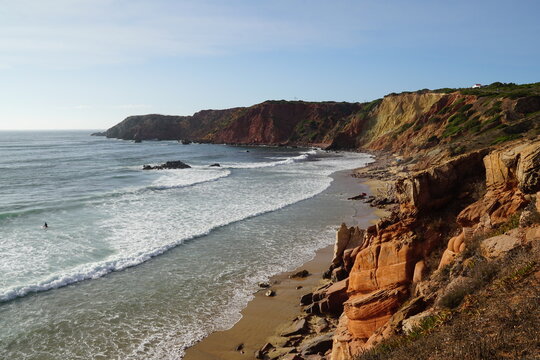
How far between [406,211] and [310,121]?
340ft

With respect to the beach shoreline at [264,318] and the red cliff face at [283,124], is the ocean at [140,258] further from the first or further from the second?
the red cliff face at [283,124]

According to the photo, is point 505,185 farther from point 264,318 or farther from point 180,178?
point 180,178

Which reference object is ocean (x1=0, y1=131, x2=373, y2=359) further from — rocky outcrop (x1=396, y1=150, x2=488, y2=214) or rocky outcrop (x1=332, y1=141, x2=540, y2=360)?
rocky outcrop (x1=396, y1=150, x2=488, y2=214)

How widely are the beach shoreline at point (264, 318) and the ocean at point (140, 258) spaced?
17.2 inches

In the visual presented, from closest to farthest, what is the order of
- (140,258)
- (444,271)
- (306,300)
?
1. (444,271)
2. (306,300)
3. (140,258)

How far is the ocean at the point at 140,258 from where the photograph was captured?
12.5 meters

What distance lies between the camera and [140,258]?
19.0 m

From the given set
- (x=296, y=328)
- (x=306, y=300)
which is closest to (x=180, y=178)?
(x=306, y=300)

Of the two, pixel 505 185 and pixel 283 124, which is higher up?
pixel 283 124

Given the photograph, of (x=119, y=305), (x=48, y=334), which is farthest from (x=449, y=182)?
(x=48, y=334)

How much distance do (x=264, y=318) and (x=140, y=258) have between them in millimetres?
8165

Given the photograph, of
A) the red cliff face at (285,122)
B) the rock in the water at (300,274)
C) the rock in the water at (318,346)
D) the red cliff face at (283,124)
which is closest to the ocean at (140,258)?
the rock in the water at (300,274)

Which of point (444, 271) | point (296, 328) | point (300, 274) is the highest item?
point (444, 271)

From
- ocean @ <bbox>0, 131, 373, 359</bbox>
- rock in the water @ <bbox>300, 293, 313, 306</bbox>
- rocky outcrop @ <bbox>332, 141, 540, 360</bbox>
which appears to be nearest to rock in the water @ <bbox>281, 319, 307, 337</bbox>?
rock in the water @ <bbox>300, 293, 313, 306</bbox>
